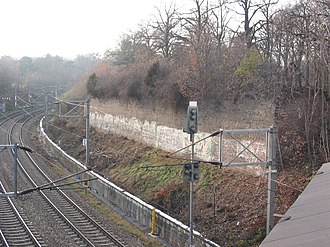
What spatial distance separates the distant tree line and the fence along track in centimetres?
1002

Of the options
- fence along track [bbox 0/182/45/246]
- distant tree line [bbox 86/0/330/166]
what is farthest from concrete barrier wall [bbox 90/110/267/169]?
fence along track [bbox 0/182/45/246]

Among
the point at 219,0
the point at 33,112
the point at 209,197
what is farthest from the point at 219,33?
the point at 33,112

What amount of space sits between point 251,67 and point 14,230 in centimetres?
1251

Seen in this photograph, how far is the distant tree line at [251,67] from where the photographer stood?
18266 millimetres

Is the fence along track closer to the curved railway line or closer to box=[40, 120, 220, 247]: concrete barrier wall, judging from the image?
the curved railway line

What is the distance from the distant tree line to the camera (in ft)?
59.9

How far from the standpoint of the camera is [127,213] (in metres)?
19.8

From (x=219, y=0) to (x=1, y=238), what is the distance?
18.9 m

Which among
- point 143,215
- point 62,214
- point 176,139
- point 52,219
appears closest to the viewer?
point 143,215

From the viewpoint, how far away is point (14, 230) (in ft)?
58.3

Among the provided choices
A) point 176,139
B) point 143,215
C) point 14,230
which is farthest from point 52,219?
point 176,139

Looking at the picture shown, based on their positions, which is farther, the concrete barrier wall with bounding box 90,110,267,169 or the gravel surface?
the concrete barrier wall with bounding box 90,110,267,169

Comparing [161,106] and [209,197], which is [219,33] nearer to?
[161,106]

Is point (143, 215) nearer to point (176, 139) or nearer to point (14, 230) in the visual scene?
point (14, 230)
